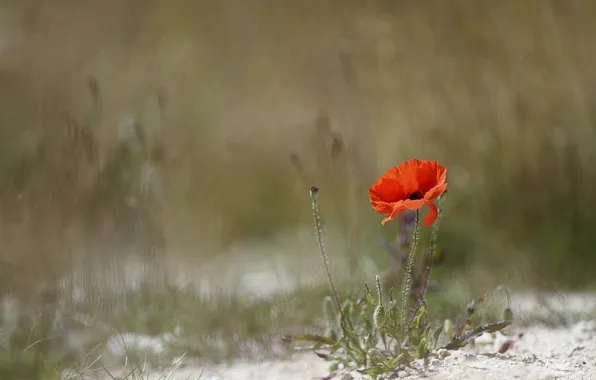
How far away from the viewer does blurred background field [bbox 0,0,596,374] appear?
251 cm

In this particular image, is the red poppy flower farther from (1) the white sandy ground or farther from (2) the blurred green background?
(2) the blurred green background

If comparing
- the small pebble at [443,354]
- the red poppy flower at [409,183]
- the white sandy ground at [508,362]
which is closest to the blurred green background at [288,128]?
the white sandy ground at [508,362]

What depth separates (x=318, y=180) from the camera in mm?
3215

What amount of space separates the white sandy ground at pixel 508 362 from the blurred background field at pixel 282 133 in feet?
1.51

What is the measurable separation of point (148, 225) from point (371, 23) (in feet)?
5.61

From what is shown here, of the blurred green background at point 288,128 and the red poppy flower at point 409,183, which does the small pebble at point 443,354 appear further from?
the blurred green background at point 288,128

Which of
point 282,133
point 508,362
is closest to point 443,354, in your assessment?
point 508,362

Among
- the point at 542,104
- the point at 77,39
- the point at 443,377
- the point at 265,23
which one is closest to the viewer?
the point at 443,377

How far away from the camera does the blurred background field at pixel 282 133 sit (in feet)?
8.24

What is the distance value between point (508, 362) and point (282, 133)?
2.28 metres

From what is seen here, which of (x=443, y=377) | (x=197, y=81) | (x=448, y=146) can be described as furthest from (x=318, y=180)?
(x=443, y=377)

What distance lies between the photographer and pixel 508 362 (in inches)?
61.3

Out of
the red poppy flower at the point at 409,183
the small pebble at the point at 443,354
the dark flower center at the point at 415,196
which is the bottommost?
the small pebble at the point at 443,354

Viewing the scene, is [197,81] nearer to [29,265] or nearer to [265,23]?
[265,23]
